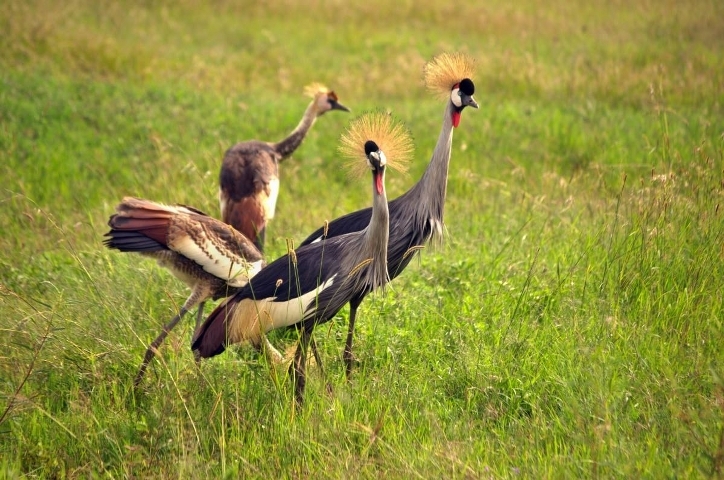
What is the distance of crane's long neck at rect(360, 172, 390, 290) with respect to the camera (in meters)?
3.28

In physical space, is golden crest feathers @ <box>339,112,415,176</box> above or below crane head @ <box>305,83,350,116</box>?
above

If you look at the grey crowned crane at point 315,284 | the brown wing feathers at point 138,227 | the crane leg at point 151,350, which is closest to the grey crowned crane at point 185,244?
the brown wing feathers at point 138,227

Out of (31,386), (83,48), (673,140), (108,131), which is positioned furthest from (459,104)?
(83,48)

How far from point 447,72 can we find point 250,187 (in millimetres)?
1889

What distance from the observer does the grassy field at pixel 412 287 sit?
2953 millimetres

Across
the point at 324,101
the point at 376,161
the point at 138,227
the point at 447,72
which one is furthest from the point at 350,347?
the point at 324,101

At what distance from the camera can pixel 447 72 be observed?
4.07 m

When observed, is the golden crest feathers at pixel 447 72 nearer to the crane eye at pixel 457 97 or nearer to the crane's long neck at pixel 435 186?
the crane eye at pixel 457 97

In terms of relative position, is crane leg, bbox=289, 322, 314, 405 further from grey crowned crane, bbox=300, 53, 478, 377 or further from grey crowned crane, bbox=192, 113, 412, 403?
grey crowned crane, bbox=300, 53, 478, 377

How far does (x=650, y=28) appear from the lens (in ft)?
34.3

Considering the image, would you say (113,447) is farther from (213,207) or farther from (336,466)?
(213,207)

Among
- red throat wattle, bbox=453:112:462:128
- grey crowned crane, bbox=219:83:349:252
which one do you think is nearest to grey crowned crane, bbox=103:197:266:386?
grey crowned crane, bbox=219:83:349:252

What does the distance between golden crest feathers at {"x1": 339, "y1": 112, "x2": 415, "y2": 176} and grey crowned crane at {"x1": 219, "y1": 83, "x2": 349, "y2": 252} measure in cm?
173

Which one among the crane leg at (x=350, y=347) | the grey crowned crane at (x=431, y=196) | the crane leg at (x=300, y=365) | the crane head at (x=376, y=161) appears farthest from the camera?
the grey crowned crane at (x=431, y=196)
